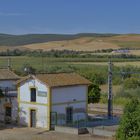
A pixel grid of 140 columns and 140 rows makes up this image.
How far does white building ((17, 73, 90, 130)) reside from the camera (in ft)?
115

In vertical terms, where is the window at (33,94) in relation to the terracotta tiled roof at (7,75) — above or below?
below

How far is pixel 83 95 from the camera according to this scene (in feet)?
122

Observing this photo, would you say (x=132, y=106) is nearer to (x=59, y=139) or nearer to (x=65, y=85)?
(x=59, y=139)

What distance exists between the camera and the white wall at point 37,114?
116 ft

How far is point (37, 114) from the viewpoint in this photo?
3588 centimetres

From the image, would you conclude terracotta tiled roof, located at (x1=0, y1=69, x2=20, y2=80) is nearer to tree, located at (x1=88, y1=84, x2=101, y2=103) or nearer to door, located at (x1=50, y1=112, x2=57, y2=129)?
tree, located at (x1=88, y1=84, x2=101, y2=103)

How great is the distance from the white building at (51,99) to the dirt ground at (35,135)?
4.28 ft

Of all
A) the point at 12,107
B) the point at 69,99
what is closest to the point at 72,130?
the point at 69,99

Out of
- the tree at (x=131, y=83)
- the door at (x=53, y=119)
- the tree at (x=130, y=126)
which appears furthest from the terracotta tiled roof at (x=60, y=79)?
the tree at (x=131, y=83)

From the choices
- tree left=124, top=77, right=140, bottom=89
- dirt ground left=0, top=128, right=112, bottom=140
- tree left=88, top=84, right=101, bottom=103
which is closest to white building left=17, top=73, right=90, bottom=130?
dirt ground left=0, top=128, right=112, bottom=140

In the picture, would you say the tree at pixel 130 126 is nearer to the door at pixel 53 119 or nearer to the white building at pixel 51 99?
the white building at pixel 51 99

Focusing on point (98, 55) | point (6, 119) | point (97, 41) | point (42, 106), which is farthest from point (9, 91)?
point (97, 41)

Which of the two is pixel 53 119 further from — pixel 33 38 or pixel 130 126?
pixel 33 38

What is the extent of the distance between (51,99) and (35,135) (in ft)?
10.2
